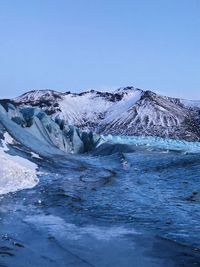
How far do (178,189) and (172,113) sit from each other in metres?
121

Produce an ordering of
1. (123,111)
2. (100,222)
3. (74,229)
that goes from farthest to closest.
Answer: (123,111)
(100,222)
(74,229)

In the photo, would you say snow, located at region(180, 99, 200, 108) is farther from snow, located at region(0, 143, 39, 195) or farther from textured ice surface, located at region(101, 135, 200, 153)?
snow, located at region(0, 143, 39, 195)

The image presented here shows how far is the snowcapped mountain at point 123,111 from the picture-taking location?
4719 inches

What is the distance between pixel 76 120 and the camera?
132875 millimetres

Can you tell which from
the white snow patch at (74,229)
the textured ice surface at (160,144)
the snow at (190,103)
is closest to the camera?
the white snow patch at (74,229)

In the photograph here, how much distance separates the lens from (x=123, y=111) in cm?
13912

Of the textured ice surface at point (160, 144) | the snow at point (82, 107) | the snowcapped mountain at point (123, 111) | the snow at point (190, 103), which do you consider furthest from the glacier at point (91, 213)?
the snow at point (190, 103)

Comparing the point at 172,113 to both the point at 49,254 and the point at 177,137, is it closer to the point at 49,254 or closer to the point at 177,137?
the point at 177,137

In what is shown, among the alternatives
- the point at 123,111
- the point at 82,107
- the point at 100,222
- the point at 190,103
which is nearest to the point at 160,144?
the point at 100,222

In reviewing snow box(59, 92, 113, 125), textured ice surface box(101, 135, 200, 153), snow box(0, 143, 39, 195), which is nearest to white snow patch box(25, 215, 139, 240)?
snow box(0, 143, 39, 195)

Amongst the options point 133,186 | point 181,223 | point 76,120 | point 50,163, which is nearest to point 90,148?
point 50,163

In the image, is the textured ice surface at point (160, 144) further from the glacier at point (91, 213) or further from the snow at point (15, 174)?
the snow at point (15, 174)

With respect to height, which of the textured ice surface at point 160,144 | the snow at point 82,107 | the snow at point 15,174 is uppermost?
the snow at point 82,107

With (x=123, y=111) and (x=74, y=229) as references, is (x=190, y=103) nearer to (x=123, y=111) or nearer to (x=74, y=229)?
(x=123, y=111)
